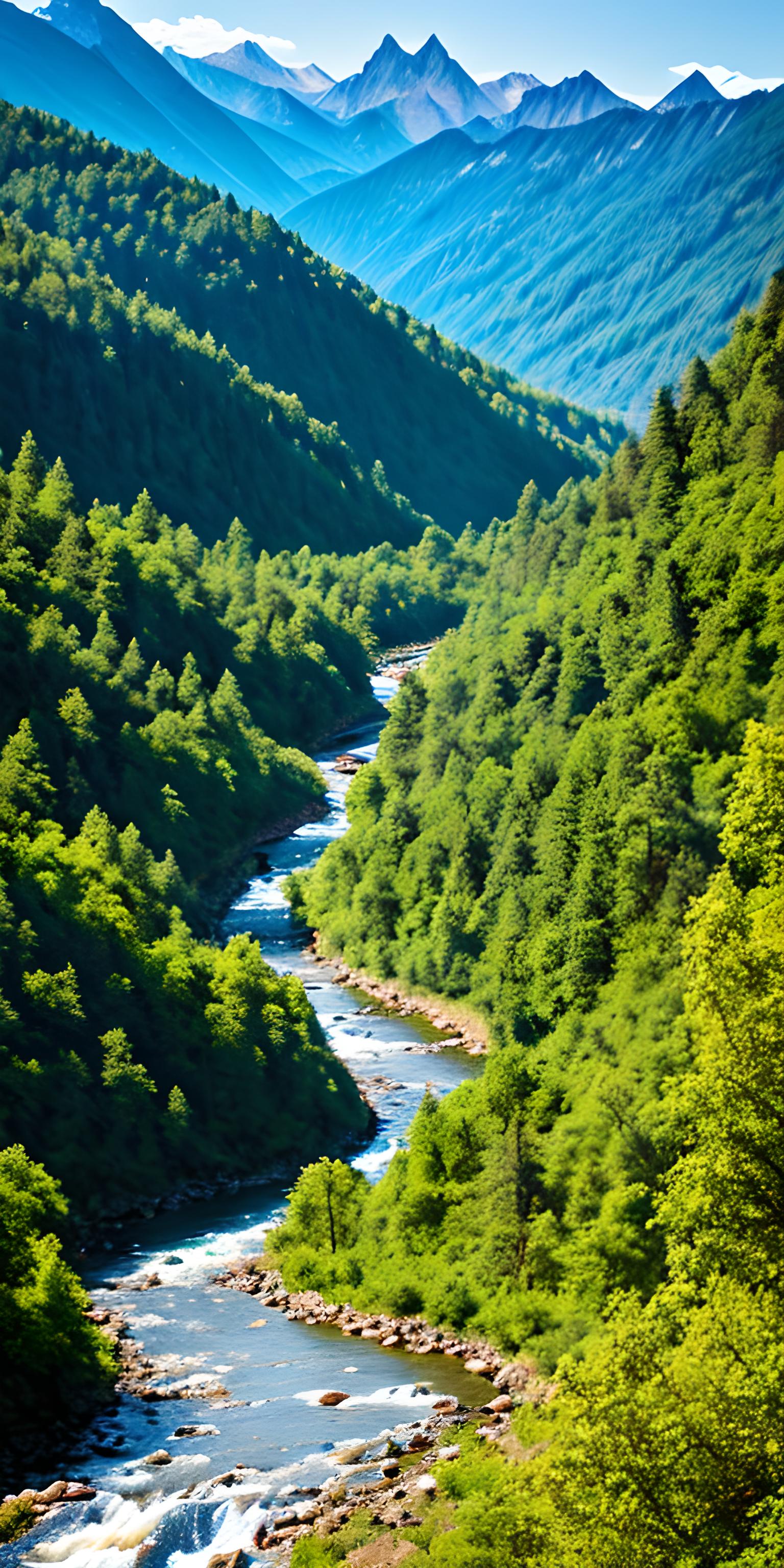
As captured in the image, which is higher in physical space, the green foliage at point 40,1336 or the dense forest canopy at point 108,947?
the dense forest canopy at point 108,947

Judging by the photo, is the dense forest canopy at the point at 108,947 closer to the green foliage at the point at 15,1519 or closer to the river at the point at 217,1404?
the river at the point at 217,1404

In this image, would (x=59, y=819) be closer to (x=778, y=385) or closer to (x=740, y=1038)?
(x=778, y=385)

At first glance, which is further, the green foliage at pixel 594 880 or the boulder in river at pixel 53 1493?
the boulder in river at pixel 53 1493

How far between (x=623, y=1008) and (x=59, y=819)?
4664 centimetres

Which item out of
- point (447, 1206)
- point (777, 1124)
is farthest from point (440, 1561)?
point (447, 1206)

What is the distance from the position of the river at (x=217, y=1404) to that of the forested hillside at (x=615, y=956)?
4313mm

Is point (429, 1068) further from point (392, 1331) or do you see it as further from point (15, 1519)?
point (15, 1519)

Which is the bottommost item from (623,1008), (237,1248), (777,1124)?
(237,1248)

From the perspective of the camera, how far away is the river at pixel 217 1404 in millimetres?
46844

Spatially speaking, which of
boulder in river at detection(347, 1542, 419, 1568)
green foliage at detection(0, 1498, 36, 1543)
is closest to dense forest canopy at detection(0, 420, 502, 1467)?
green foliage at detection(0, 1498, 36, 1543)

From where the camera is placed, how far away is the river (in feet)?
154

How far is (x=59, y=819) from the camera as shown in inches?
4136

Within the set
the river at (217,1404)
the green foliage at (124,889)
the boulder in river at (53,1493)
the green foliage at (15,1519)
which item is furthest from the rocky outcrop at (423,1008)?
the green foliage at (15,1519)

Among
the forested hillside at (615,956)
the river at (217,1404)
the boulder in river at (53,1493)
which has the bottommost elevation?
the river at (217,1404)
